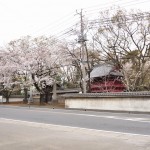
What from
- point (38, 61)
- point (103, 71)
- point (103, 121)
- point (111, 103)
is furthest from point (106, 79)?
point (103, 121)

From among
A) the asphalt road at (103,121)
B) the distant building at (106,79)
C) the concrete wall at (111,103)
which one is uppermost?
the distant building at (106,79)

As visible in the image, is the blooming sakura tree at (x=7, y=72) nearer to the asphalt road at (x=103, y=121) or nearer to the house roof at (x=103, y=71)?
the house roof at (x=103, y=71)

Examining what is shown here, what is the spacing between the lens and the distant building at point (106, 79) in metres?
47.6

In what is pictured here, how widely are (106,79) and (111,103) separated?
1786cm

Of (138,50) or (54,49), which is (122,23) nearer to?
(138,50)

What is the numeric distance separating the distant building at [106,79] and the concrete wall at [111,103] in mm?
12231

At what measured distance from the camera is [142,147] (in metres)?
10.6

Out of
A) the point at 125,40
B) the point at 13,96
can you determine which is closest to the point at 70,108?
the point at 125,40

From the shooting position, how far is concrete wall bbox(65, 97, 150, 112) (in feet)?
92.6

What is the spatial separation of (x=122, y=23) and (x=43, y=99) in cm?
1777

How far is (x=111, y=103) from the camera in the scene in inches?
1222

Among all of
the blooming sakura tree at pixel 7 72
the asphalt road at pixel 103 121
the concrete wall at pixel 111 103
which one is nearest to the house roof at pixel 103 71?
the blooming sakura tree at pixel 7 72

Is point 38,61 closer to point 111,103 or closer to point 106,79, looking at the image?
point 106,79

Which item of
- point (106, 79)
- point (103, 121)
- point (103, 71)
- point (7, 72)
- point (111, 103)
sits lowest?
point (103, 121)
